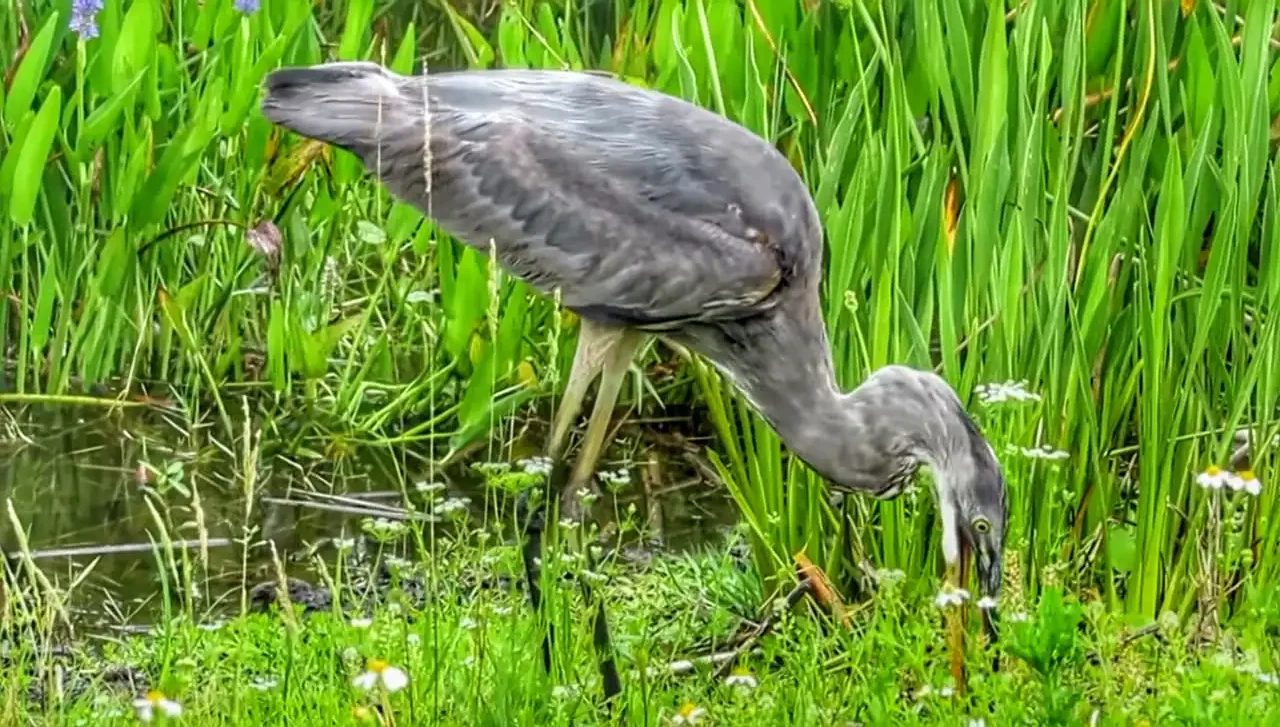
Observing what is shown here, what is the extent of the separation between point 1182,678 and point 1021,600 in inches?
9.8

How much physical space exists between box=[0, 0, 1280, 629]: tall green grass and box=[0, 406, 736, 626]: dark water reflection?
10cm

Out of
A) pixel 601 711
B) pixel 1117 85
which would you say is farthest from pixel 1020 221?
pixel 601 711

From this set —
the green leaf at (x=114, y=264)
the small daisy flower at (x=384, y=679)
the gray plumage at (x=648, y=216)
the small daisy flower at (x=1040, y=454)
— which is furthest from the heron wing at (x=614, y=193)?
the small daisy flower at (x=384, y=679)

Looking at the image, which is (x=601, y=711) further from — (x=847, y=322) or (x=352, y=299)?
(x=352, y=299)

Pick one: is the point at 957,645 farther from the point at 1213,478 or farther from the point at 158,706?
the point at 158,706

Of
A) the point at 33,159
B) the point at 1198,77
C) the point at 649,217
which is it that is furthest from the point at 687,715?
the point at 33,159

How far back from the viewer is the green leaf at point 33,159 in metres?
4.31

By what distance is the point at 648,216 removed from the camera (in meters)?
3.79

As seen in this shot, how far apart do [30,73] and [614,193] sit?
1.46 meters

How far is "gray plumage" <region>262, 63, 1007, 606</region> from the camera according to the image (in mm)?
3725

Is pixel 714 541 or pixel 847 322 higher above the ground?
pixel 847 322

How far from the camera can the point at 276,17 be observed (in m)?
4.91

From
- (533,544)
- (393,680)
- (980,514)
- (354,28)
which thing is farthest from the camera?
(354,28)

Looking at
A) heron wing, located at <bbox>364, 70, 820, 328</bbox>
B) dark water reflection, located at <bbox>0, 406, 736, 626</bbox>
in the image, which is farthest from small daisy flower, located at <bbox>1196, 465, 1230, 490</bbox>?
dark water reflection, located at <bbox>0, 406, 736, 626</bbox>
